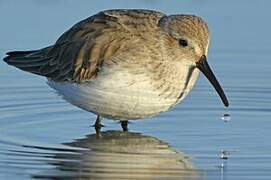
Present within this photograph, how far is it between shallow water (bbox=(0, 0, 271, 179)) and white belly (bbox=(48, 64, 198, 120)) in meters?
0.29

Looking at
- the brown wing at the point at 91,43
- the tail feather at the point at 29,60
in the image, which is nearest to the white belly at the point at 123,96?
the brown wing at the point at 91,43

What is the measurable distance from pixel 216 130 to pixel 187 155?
1200 millimetres

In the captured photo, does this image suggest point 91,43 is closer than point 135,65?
No

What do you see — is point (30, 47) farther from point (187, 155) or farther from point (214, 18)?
point (187, 155)

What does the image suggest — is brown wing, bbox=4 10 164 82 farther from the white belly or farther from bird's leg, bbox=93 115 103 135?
bird's leg, bbox=93 115 103 135

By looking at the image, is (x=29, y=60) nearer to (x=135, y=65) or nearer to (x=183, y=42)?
(x=135, y=65)

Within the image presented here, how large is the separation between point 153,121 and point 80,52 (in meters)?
1.13

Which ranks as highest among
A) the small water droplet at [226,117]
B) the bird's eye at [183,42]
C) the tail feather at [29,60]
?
the bird's eye at [183,42]

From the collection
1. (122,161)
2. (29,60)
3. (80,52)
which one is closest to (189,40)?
(80,52)

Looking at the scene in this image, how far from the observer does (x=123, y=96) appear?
1073 cm

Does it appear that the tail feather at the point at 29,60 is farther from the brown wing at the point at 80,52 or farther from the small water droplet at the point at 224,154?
the small water droplet at the point at 224,154

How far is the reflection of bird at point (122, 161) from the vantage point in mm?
9523

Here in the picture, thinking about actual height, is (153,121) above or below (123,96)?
below

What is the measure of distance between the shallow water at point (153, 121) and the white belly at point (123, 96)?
11.3 inches
